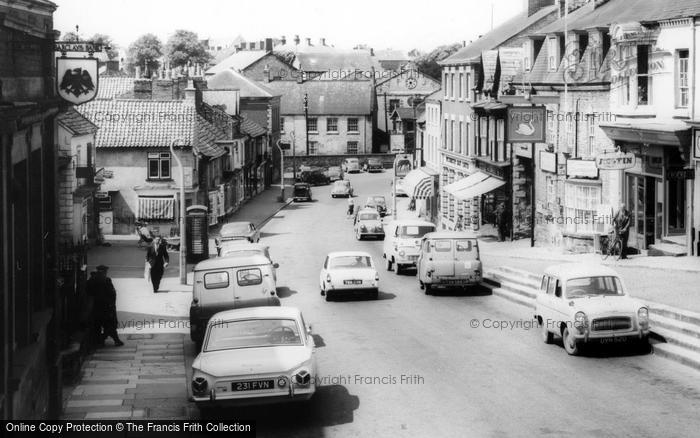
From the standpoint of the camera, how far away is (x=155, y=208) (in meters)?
55.7

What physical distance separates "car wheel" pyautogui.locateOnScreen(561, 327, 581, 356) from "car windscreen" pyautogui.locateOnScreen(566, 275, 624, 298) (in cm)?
90

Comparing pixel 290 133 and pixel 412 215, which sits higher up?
pixel 290 133

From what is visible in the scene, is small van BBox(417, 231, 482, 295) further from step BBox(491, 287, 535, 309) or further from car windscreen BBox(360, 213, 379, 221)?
car windscreen BBox(360, 213, 379, 221)

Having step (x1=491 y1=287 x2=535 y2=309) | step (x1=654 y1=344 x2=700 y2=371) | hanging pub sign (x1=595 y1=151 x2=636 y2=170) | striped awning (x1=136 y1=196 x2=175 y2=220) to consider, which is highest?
hanging pub sign (x1=595 y1=151 x2=636 y2=170)

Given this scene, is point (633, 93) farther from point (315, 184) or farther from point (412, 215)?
point (315, 184)

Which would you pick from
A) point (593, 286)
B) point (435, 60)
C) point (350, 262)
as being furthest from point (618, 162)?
point (435, 60)

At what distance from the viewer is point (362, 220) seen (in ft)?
184

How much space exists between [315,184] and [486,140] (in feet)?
168

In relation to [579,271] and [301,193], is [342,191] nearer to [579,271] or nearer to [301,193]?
[301,193]

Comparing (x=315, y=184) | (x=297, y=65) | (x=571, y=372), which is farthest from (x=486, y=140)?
(x=297, y=65)

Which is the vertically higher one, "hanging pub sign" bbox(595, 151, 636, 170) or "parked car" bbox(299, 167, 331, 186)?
"parked car" bbox(299, 167, 331, 186)

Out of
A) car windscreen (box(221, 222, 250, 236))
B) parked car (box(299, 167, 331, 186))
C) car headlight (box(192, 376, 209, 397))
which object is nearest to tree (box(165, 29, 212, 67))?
parked car (box(299, 167, 331, 186))

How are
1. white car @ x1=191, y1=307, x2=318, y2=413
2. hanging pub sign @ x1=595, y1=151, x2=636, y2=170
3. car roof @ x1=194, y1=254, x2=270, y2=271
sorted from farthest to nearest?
hanging pub sign @ x1=595, y1=151, x2=636, y2=170 < car roof @ x1=194, y1=254, x2=270, y2=271 < white car @ x1=191, y1=307, x2=318, y2=413

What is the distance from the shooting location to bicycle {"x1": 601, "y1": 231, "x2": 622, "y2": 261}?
34.6 meters
